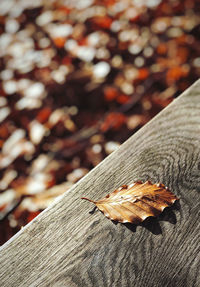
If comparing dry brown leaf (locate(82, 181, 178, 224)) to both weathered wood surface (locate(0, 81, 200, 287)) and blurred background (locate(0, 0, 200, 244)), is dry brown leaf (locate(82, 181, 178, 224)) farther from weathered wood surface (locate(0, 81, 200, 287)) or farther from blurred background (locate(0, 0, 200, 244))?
blurred background (locate(0, 0, 200, 244))

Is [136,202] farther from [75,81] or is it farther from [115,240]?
[75,81]

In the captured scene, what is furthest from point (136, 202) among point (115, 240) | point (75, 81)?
point (75, 81)

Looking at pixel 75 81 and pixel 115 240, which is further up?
pixel 75 81

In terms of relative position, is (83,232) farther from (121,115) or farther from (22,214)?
(121,115)

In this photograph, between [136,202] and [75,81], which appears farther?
[75,81]

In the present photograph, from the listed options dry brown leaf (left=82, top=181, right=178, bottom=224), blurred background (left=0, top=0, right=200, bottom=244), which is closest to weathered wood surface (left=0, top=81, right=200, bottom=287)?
dry brown leaf (left=82, top=181, right=178, bottom=224)

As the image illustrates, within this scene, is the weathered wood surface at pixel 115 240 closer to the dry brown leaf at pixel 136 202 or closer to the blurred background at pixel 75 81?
the dry brown leaf at pixel 136 202
